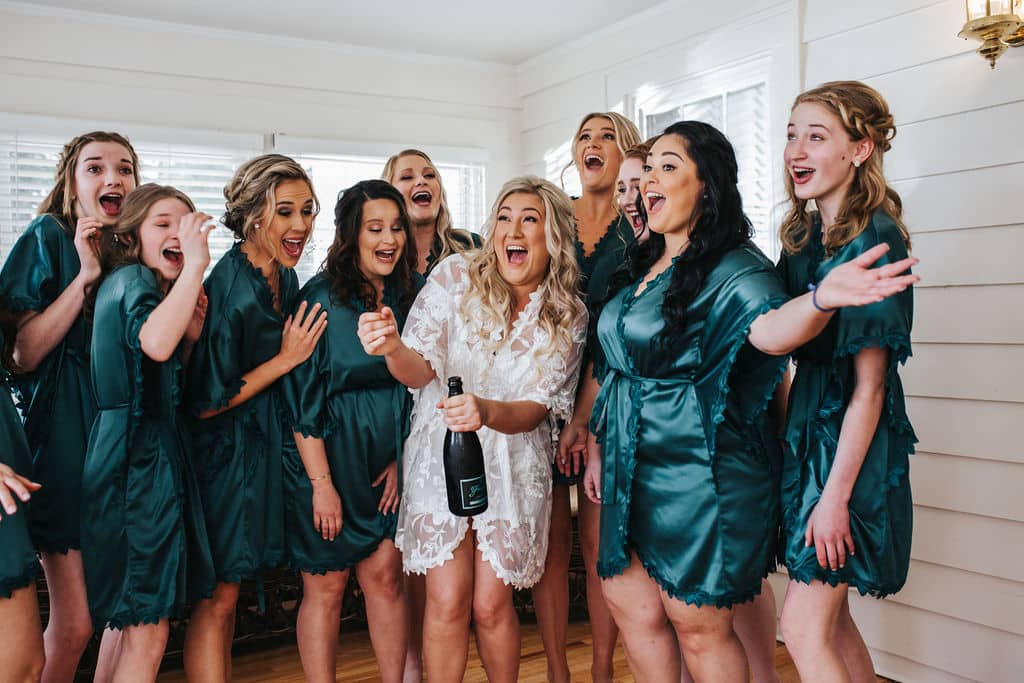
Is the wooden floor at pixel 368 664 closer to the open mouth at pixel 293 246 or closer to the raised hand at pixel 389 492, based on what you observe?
the raised hand at pixel 389 492

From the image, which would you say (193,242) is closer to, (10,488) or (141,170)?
(10,488)

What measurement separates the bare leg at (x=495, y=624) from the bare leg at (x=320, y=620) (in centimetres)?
41

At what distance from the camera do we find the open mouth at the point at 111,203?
2635mm

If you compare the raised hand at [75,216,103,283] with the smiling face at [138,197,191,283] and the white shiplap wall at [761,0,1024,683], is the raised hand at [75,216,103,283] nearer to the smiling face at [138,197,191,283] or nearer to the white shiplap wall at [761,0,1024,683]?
the smiling face at [138,197,191,283]

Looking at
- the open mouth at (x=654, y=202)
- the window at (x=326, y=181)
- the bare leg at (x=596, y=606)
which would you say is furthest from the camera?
the window at (x=326, y=181)

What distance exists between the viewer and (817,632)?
202 centimetres

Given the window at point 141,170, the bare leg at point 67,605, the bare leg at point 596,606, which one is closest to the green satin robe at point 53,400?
the bare leg at point 67,605

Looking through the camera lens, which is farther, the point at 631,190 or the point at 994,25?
the point at 631,190

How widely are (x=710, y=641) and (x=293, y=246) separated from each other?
154cm

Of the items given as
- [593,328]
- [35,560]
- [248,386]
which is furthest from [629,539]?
[35,560]

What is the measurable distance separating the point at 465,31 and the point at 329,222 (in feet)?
4.37

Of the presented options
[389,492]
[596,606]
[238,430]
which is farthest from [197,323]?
[596,606]

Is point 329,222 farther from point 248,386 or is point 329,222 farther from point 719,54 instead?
point 248,386

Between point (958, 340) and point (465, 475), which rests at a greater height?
point (958, 340)
